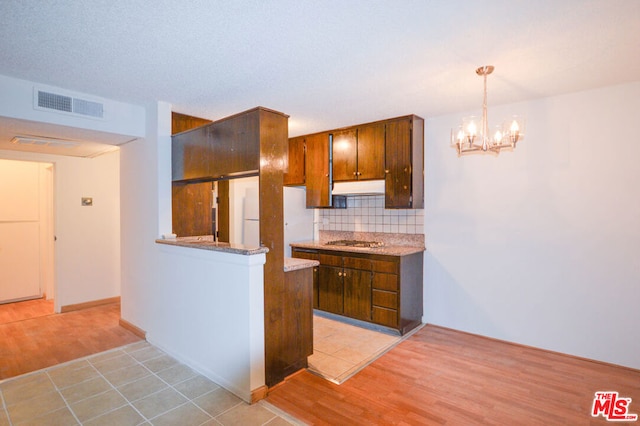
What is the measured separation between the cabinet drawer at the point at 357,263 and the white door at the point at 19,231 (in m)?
4.94

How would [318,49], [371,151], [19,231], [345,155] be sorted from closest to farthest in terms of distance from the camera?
[318,49], [371,151], [345,155], [19,231]

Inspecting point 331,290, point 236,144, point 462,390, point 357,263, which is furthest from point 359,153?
point 462,390

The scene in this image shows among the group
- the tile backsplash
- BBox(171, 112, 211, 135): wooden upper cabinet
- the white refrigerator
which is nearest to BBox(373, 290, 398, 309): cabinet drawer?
the tile backsplash

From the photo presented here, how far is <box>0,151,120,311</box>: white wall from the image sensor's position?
14.8ft

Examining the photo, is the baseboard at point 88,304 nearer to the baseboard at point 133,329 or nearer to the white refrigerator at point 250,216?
the baseboard at point 133,329

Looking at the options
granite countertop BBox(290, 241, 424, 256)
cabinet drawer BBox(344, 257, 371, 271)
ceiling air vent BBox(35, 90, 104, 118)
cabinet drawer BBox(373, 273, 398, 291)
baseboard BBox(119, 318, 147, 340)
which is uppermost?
ceiling air vent BBox(35, 90, 104, 118)

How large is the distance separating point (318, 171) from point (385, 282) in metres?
1.79

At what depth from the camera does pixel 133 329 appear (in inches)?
145

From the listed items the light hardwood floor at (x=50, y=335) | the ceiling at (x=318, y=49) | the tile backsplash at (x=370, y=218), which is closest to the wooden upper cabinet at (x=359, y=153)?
the tile backsplash at (x=370, y=218)

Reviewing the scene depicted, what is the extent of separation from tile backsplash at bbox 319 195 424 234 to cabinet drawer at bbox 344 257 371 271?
72cm

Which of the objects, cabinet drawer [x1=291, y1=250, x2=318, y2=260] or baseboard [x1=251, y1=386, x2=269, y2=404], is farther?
cabinet drawer [x1=291, y1=250, x2=318, y2=260]

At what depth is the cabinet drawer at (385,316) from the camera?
3.56 m

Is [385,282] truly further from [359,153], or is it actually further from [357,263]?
[359,153]

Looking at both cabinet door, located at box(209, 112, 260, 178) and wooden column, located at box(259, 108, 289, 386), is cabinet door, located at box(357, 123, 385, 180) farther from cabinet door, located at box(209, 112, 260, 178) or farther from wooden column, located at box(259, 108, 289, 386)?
cabinet door, located at box(209, 112, 260, 178)
